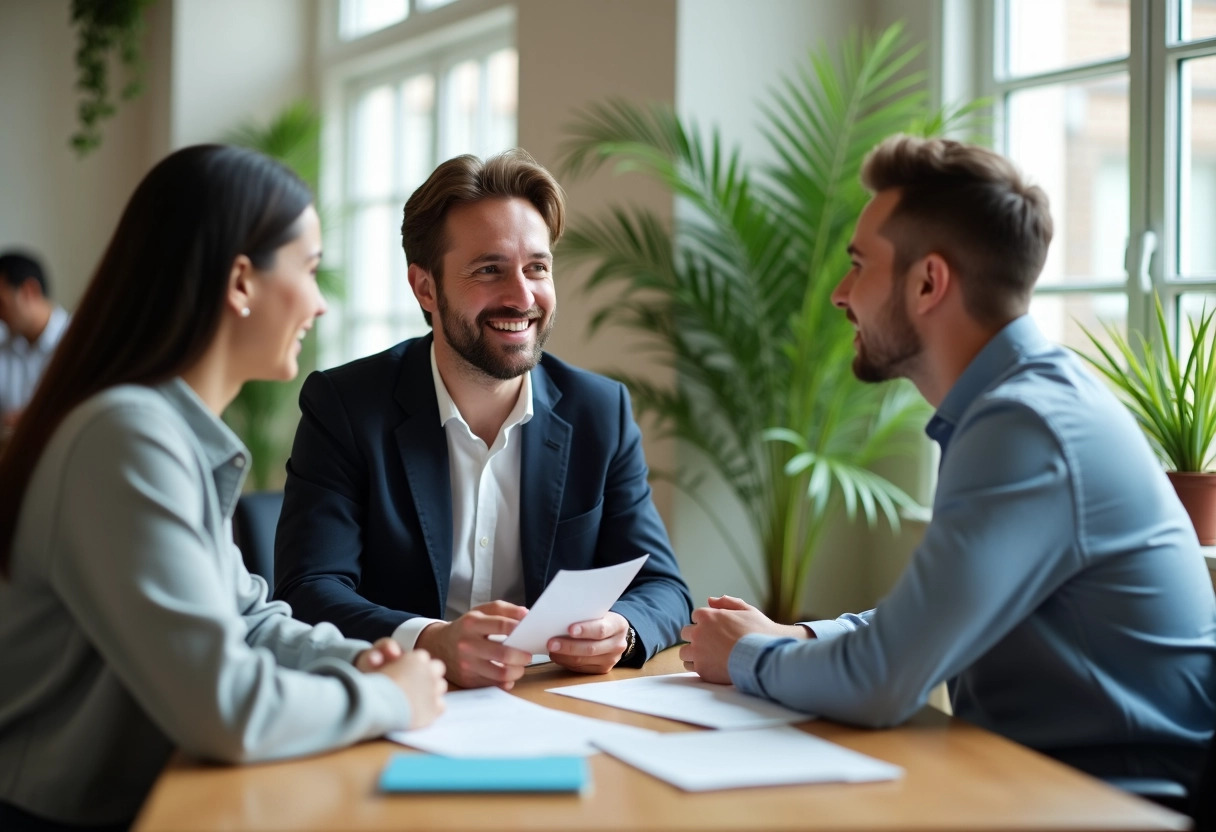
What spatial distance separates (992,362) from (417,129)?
5204 millimetres

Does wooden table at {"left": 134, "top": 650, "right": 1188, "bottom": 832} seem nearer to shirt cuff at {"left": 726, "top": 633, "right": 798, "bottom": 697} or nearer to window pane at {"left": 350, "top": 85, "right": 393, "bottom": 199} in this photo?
shirt cuff at {"left": 726, "top": 633, "right": 798, "bottom": 697}

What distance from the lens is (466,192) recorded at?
88.1 inches

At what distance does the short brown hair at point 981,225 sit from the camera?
164 centimetres

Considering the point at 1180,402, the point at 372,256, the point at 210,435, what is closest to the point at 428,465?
the point at 210,435

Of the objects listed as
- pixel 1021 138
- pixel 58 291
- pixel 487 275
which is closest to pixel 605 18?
pixel 1021 138

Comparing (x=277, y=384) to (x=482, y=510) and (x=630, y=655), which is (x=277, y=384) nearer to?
(x=482, y=510)

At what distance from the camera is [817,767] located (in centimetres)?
121

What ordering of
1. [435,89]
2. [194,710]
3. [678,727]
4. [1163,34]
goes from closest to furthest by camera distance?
1. [194,710]
2. [678,727]
3. [1163,34]
4. [435,89]

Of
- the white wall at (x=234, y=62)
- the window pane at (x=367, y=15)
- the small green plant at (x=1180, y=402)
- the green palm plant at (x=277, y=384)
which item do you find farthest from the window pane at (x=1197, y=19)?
the white wall at (x=234, y=62)

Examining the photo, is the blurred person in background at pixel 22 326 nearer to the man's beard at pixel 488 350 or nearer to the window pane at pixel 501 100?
the window pane at pixel 501 100

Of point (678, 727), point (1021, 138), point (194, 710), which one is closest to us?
point (194, 710)

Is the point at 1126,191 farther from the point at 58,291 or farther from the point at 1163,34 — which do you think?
the point at 58,291

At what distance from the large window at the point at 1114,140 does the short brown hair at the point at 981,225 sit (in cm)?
167

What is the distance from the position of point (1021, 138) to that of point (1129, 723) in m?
2.71
